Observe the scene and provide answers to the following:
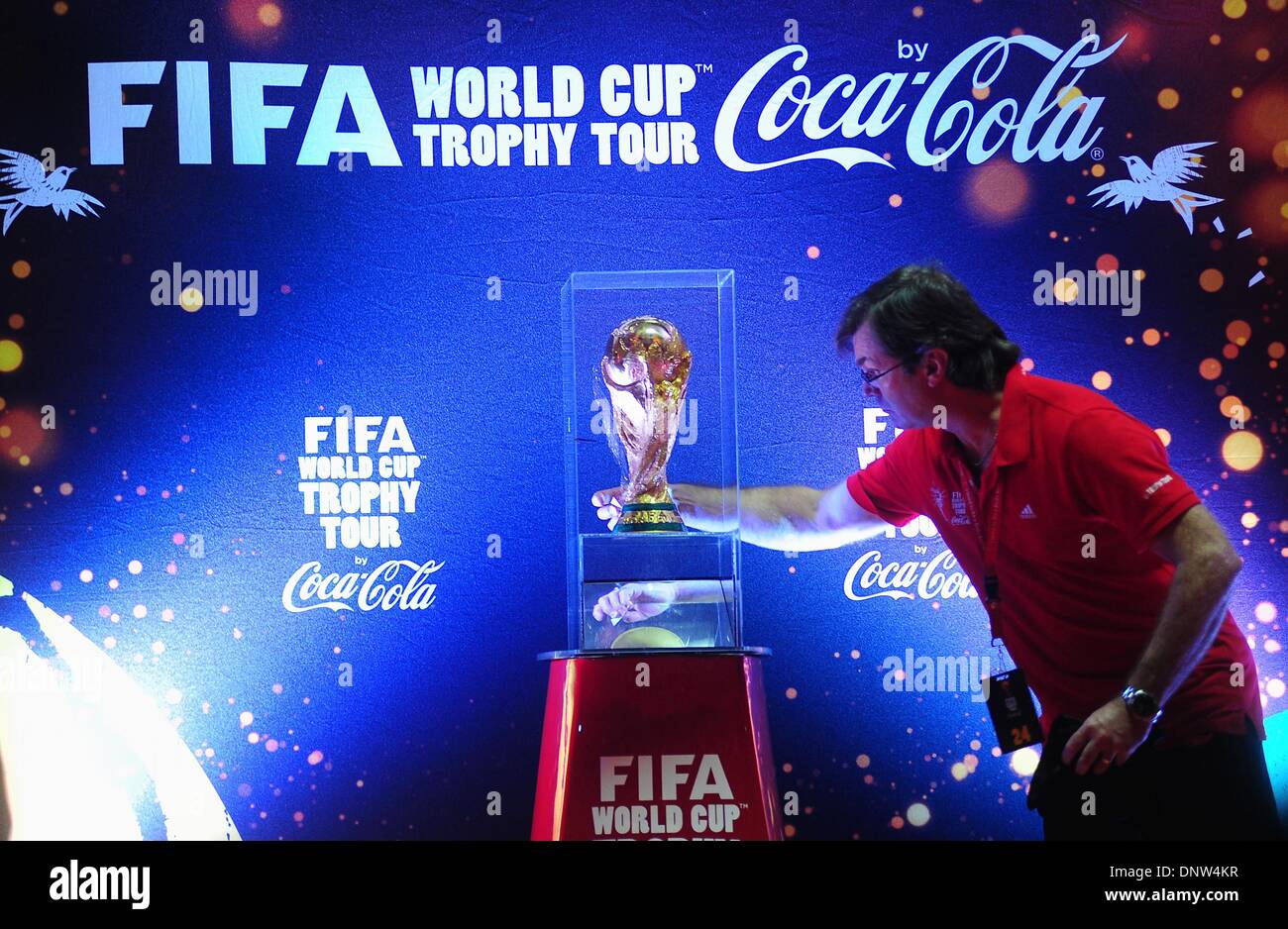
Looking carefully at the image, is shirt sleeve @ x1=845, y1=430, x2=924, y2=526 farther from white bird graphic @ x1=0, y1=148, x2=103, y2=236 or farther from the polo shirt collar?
white bird graphic @ x1=0, y1=148, x2=103, y2=236

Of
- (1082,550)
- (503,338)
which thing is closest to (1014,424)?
(1082,550)

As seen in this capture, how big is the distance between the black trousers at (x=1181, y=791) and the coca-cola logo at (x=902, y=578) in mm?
510

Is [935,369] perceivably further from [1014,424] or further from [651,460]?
[651,460]

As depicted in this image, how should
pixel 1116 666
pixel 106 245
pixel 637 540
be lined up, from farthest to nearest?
pixel 106 245
pixel 1116 666
pixel 637 540

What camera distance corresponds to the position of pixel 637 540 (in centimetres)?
335

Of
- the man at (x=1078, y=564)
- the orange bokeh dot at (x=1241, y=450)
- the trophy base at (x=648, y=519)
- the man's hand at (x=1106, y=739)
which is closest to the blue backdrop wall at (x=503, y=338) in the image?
the orange bokeh dot at (x=1241, y=450)

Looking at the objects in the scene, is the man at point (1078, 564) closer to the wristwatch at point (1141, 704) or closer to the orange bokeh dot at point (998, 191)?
the wristwatch at point (1141, 704)

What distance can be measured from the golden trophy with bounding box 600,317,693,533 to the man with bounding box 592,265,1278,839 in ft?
0.29

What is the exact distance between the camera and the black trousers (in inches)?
140

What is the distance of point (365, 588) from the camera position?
385 cm

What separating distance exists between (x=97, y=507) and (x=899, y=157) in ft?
7.60

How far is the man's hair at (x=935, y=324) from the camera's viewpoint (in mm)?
3764
